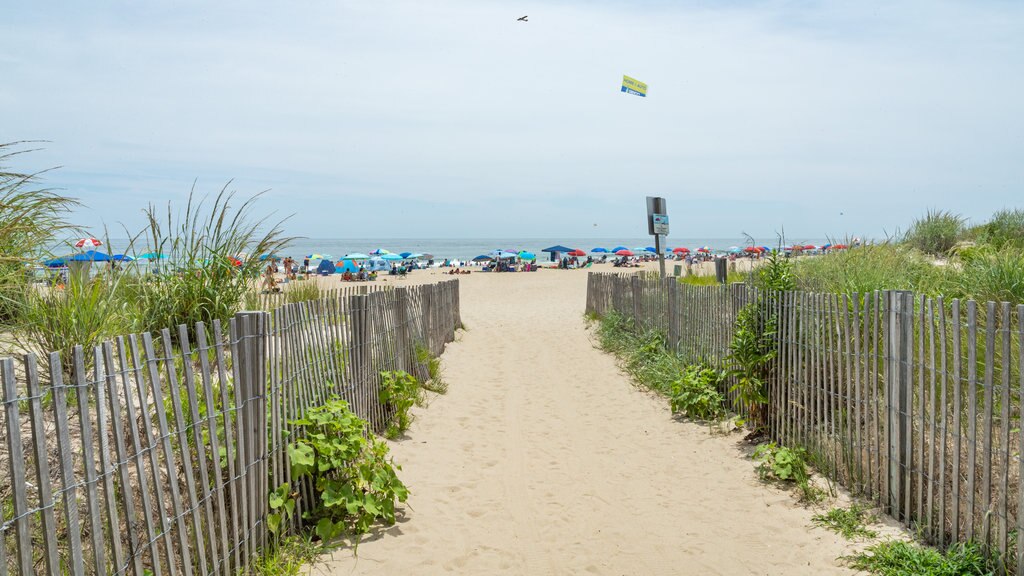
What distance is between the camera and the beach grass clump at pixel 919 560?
408 cm

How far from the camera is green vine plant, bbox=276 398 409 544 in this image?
483 centimetres

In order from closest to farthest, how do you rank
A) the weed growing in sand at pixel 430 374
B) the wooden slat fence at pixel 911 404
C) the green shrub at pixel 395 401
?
the wooden slat fence at pixel 911 404 → the green shrub at pixel 395 401 → the weed growing in sand at pixel 430 374

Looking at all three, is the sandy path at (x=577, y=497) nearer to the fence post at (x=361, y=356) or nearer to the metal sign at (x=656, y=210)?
the fence post at (x=361, y=356)

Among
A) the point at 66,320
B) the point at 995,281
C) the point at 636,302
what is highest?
the point at 66,320

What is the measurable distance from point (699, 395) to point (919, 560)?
4180 mm

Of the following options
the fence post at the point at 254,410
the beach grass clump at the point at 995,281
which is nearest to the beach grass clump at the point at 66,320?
the fence post at the point at 254,410

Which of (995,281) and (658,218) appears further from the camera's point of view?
(658,218)

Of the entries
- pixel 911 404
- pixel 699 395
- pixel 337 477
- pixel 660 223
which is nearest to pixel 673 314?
pixel 660 223

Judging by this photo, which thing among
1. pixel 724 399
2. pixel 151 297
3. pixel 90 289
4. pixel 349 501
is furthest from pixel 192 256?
pixel 724 399

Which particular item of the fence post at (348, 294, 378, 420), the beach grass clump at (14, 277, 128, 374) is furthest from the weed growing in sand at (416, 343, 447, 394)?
the beach grass clump at (14, 277, 128, 374)

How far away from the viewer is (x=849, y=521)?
5.04 m

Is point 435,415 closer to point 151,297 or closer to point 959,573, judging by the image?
point 151,297

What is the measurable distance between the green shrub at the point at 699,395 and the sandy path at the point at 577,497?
0.26 meters

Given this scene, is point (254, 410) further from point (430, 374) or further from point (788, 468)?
point (430, 374)
